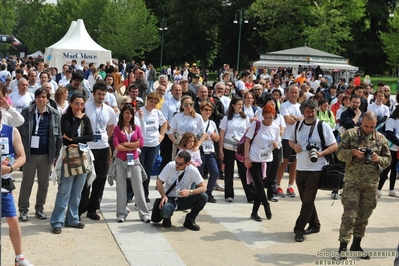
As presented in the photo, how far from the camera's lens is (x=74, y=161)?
26.5 ft

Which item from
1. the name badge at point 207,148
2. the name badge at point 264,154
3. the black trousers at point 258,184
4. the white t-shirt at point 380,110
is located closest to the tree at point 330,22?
the white t-shirt at point 380,110

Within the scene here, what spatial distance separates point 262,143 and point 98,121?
2.38 m

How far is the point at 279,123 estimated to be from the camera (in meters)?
10.6

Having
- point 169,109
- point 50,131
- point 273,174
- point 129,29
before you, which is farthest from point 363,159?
point 129,29

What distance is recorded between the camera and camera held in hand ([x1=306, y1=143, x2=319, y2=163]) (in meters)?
7.99

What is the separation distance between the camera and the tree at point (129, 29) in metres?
67.8

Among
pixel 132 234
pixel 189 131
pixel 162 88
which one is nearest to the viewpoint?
pixel 132 234

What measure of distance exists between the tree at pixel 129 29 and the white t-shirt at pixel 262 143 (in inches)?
2345

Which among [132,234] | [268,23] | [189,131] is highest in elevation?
[268,23]

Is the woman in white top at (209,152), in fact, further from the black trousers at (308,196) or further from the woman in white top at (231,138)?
the black trousers at (308,196)

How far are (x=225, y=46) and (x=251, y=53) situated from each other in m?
3.11

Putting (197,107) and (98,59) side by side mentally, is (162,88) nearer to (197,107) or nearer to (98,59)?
(197,107)

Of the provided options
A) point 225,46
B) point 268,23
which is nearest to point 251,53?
point 225,46

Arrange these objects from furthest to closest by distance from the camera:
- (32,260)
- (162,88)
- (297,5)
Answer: (297,5) < (162,88) < (32,260)
